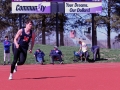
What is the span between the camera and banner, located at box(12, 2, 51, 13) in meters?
22.3

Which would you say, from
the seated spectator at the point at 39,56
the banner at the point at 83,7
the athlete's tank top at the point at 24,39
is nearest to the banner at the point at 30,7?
the banner at the point at 83,7

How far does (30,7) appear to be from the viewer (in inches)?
892

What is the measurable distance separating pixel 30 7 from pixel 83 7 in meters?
3.84

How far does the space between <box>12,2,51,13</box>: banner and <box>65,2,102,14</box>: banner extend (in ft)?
4.82

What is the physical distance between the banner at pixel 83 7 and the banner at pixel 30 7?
57.8 inches

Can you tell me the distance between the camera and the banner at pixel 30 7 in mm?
22319

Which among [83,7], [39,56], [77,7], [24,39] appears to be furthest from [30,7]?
[24,39]

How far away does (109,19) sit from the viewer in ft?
131

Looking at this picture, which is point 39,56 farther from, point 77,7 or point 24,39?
point 24,39

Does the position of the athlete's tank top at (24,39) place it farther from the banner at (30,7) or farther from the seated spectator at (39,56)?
the banner at (30,7)

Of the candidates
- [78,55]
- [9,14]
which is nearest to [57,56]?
[78,55]

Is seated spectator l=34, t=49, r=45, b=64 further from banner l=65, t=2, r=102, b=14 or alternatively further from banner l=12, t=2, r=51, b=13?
banner l=65, t=2, r=102, b=14

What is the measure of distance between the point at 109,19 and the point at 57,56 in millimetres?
21432

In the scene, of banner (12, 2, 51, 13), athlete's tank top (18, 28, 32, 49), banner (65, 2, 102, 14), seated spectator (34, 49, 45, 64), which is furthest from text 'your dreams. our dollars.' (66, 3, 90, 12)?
athlete's tank top (18, 28, 32, 49)
